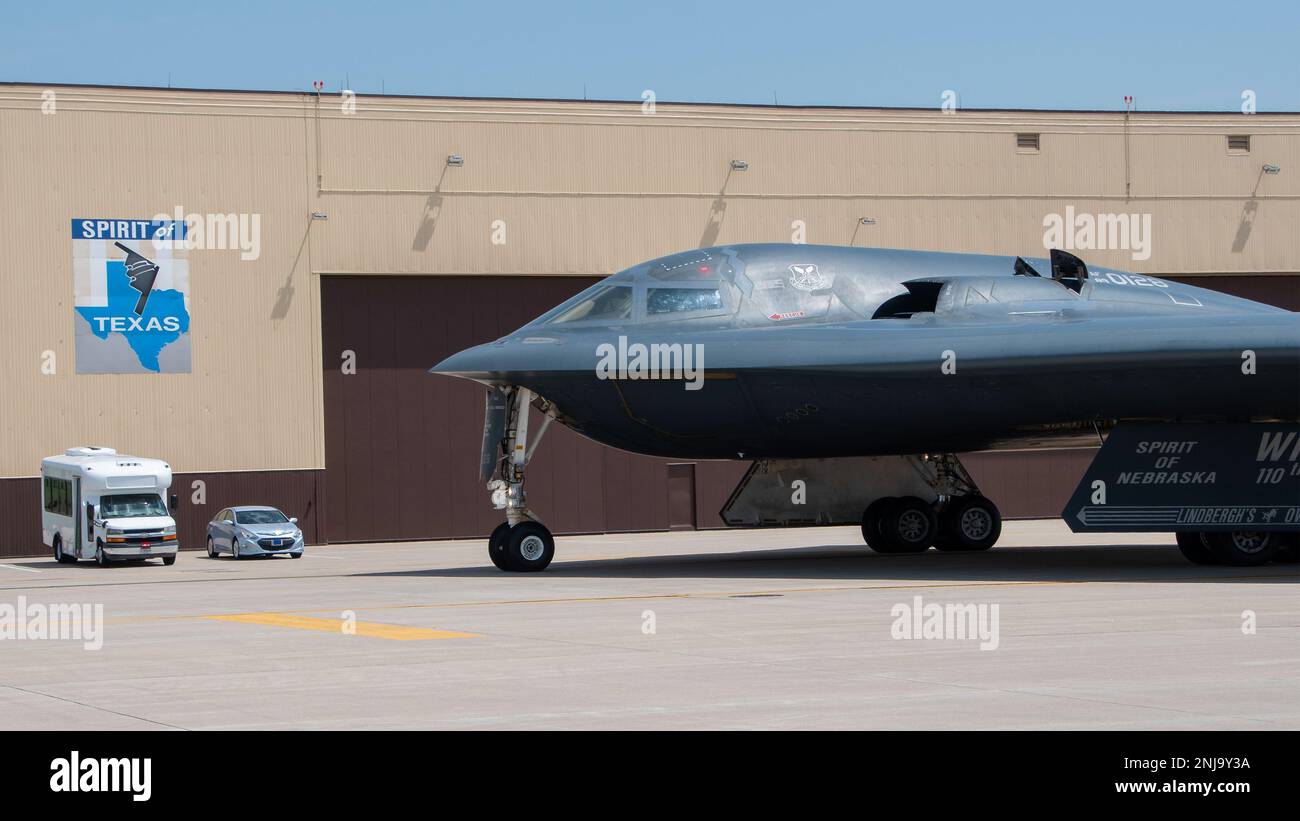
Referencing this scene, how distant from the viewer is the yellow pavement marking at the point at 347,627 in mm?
14531

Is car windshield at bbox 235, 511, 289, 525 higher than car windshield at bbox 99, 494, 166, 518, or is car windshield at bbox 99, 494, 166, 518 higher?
car windshield at bbox 99, 494, 166, 518

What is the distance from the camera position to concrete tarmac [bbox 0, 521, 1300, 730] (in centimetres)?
945

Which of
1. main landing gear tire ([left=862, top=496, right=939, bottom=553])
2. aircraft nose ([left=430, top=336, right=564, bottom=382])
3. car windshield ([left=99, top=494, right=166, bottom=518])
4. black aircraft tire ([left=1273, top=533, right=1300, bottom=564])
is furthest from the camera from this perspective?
car windshield ([left=99, top=494, right=166, bottom=518])

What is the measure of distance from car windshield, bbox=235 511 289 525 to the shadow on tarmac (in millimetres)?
13082

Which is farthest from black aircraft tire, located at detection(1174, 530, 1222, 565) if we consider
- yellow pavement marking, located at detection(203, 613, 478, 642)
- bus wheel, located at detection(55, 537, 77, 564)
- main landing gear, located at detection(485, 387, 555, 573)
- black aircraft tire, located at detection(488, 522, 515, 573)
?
bus wheel, located at detection(55, 537, 77, 564)

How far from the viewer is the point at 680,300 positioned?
908 inches

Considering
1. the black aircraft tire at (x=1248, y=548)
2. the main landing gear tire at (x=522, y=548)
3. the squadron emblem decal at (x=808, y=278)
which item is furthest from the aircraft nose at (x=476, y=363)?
the black aircraft tire at (x=1248, y=548)

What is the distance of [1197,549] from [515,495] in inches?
401

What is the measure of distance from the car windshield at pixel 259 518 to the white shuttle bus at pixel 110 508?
6.80 ft

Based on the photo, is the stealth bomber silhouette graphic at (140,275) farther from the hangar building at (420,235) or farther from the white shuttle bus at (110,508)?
the white shuttle bus at (110,508)

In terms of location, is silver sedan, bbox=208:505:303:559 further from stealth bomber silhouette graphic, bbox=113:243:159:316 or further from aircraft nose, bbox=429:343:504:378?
aircraft nose, bbox=429:343:504:378

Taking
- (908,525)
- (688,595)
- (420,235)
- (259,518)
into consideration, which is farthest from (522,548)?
(420,235)

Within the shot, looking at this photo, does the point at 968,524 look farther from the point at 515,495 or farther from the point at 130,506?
the point at 130,506
